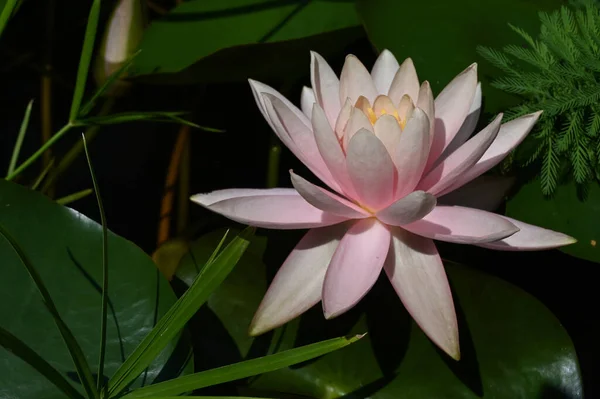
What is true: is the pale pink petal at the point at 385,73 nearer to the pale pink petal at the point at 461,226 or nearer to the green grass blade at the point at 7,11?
the pale pink petal at the point at 461,226

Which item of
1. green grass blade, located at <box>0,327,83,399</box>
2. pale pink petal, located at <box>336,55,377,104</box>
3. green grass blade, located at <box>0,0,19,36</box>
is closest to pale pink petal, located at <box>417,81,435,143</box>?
pale pink petal, located at <box>336,55,377,104</box>

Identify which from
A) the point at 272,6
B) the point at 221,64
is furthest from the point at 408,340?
the point at 272,6

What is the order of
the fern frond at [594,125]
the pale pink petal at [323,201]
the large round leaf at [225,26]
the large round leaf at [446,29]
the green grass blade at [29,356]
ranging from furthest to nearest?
the large round leaf at [225,26] → the large round leaf at [446,29] → the fern frond at [594,125] → the pale pink petal at [323,201] → the green grass blade at [29,356]

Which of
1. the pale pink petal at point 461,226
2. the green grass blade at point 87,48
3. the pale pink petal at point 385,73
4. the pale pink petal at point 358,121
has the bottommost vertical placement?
the pale pink petal at point 461,226

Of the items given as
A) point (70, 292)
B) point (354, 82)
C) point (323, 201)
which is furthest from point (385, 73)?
point (70, 292)

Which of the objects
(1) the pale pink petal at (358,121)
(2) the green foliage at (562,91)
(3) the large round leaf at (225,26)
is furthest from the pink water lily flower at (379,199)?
(3) the large round leaf at (225,26)

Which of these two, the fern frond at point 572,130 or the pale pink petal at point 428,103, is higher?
the pale pink petal at point 428,103

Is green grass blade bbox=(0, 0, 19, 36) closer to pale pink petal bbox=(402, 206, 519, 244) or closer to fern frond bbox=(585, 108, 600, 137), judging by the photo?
pale pink petal bbox=(402, 206, 519, 244)
